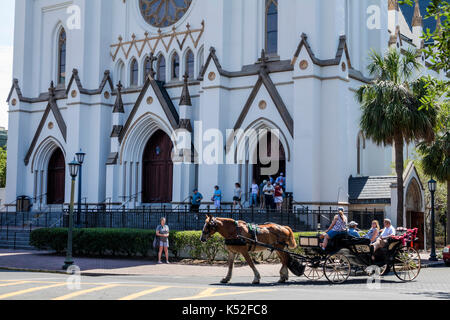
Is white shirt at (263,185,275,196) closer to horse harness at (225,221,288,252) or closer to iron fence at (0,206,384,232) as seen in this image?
iron fence at (0,206,384,232)

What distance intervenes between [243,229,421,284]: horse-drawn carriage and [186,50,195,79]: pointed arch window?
785 inches

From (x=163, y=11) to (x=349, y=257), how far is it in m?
24.8

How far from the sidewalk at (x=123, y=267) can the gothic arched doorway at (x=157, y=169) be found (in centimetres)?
1151

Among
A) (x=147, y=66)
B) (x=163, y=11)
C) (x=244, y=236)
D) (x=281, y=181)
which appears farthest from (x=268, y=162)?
(x=244, y=236)

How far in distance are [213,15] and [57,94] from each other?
12.1 metres

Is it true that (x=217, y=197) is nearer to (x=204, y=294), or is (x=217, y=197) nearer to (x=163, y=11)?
(x=163, y=11)

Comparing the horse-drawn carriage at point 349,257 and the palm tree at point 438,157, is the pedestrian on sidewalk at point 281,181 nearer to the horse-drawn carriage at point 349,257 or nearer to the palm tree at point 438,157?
the palm tree at point 438,157

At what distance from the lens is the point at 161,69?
37719 millimetres

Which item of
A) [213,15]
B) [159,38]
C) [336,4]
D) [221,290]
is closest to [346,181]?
[336,4]

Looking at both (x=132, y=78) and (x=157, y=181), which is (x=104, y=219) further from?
(x=132, y=78)

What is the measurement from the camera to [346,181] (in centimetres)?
3081

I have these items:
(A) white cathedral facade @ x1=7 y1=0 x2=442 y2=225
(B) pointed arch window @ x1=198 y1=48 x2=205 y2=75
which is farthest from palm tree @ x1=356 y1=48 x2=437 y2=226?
(B) pointed arch window @ x1=198 y1=48 x2=205 y2=75

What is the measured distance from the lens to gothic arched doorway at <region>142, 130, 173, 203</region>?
122ft

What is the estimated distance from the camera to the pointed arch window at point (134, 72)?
38.5m
